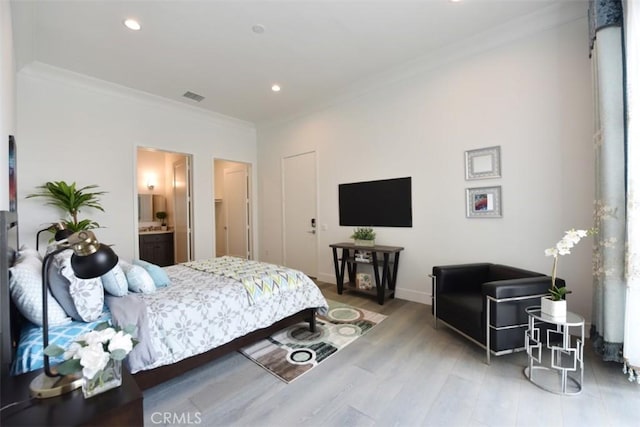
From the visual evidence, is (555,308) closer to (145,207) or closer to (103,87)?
(103,87)

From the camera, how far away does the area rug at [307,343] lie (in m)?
2.24

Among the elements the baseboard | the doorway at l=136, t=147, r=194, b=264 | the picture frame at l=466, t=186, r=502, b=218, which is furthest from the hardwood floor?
the doorway at l=136, t=147, r=194, b=264

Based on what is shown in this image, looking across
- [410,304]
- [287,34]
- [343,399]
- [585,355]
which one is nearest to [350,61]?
[287,34]

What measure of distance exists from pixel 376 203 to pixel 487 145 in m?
1.56

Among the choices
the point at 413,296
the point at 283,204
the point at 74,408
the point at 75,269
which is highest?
the point at 283,204

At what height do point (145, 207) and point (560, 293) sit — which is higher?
point (145, 207)

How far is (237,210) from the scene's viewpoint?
6.19 m

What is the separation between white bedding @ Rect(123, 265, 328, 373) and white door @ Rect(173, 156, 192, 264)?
A: 97.6 inches

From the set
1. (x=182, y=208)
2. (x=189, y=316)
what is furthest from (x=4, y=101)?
(x=182, y=208)

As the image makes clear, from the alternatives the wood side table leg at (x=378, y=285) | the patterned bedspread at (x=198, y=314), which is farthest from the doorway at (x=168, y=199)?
the wood side table leg at (x=378, y=285)

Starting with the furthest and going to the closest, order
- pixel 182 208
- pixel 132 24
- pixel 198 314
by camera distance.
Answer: pixel 182 208
pixel 132 24
pixel 198 314

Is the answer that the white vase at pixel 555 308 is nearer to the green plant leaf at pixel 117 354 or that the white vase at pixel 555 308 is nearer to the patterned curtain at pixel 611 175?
the patterned curtain at pixel 611 175

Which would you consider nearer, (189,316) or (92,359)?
(92,359)

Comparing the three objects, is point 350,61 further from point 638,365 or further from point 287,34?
point 638,365
